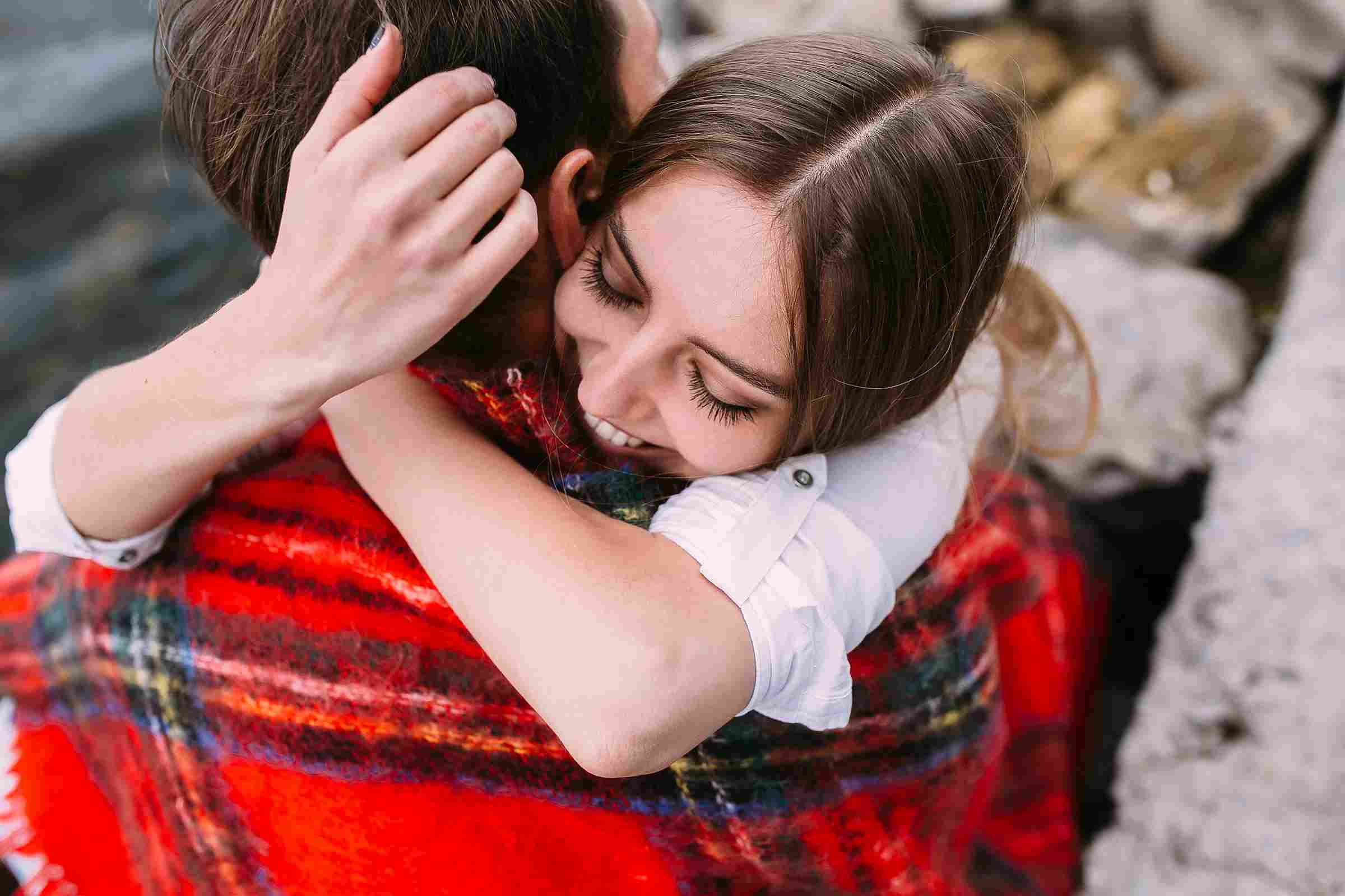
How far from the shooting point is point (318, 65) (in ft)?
3.57

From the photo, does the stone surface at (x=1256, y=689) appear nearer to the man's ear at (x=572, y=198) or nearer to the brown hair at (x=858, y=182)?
the brown hair at (x=858, y=182)

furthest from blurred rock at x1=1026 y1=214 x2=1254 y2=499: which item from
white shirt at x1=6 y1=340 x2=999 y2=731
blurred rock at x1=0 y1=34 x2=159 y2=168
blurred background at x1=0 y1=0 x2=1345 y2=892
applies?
blurred rock at x1=0 y1=34 x2=159 y2=168

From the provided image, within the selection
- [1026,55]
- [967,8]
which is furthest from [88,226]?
[1026,55]

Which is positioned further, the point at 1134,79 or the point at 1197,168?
the point at 1134,79

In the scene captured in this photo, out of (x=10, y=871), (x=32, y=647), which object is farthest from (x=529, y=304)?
(x=10, y=871)

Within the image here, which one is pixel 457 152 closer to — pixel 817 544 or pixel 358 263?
pixel 358 263

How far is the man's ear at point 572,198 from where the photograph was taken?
1190 millimetres

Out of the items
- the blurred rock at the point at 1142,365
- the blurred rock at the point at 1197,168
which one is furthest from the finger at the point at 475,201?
the blurred rock at the point at 1197,168

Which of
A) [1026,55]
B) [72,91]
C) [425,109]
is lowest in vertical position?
[1026,55]

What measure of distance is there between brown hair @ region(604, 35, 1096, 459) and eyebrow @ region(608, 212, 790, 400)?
3cm

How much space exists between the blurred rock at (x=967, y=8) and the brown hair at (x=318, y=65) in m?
2.59

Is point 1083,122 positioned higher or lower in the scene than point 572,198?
lower

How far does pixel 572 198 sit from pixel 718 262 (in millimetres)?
254

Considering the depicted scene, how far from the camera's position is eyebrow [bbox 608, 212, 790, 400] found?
3.66 ft
